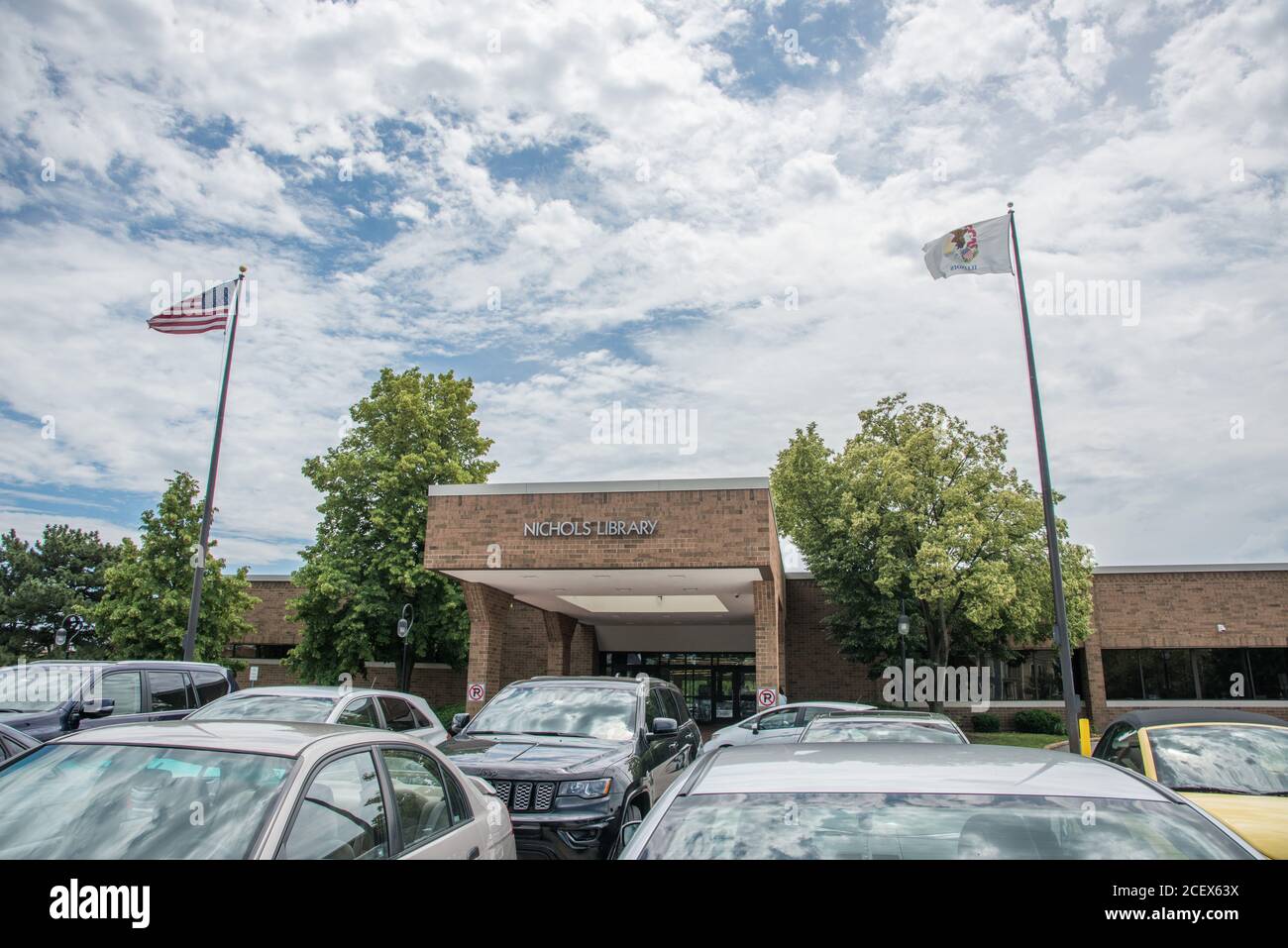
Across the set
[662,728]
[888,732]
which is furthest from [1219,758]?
[662,728]

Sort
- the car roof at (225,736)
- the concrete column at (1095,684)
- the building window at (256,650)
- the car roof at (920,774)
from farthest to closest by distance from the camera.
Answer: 1. the building window at (256,650)
2. the concrete column at (1095,684)
3. the car roof at (225,736)
4. the car roof at (920,774)

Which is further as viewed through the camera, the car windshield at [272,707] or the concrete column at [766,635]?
the concrete column at [766,635]

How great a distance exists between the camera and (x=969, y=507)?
1005 inches

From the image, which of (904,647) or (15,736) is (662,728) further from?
(904,647)

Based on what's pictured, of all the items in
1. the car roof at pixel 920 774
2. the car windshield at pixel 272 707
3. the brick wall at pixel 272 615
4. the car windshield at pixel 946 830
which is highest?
the brick wall at pixel 272 615

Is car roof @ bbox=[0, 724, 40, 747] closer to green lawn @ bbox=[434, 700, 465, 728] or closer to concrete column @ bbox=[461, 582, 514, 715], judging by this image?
concrete column @ bbox=[461, 582, 514, 715]

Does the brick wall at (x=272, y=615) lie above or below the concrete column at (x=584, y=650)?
above

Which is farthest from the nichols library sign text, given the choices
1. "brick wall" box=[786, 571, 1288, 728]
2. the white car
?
"brick wall" box=[786, 571, 1288, 728]

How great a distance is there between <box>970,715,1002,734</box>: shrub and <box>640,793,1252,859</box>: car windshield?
92.6ft

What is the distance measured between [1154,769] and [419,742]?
5493mm

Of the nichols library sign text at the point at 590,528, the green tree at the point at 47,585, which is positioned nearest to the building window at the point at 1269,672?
the nichols library sign text at the point at 590,528

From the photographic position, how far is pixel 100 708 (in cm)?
1023

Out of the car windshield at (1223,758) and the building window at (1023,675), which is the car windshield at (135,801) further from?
the building window at (1023,675)

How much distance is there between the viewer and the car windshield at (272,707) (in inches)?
349
